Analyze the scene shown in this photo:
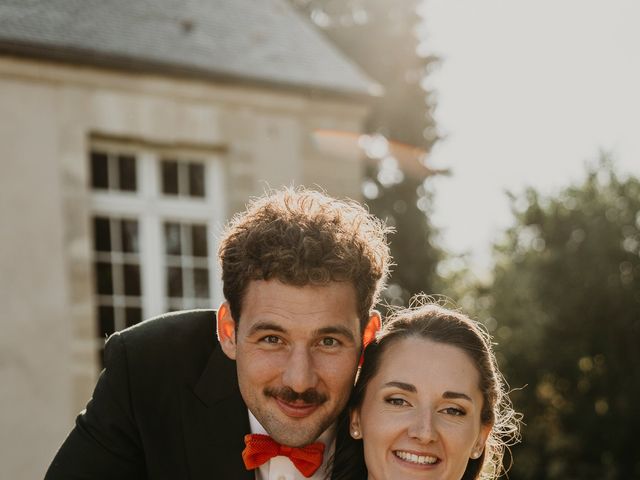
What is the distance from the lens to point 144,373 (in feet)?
10.6

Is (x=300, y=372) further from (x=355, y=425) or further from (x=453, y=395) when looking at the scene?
(x=453, y=395)

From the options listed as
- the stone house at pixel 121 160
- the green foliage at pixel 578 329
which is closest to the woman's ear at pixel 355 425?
the stone house at pixel 121 160

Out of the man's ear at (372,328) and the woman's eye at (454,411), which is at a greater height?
the man's ear at (372,328)

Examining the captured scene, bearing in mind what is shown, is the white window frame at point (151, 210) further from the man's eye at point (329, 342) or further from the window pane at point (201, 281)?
the man's eye at point (329, 342)

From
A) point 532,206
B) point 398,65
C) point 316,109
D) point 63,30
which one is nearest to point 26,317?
point 63,30

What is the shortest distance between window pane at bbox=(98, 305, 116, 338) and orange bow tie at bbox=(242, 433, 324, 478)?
5336 mm

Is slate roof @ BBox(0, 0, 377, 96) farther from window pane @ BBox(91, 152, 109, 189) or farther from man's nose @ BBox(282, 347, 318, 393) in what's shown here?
man's nose @ BBox(282, 347, 318, 393)

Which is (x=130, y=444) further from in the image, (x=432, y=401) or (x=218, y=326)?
(x=432, y=401)

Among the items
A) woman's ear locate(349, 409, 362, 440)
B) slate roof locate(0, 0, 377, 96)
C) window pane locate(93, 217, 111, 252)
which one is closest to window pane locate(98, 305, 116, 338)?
window pane locate(93, 217, 111, 252)

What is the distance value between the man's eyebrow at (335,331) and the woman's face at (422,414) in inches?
7.9

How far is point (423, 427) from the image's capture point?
111 inches

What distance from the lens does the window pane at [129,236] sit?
27.1 ft

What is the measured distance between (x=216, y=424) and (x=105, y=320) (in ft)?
17.1

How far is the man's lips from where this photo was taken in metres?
2.92
